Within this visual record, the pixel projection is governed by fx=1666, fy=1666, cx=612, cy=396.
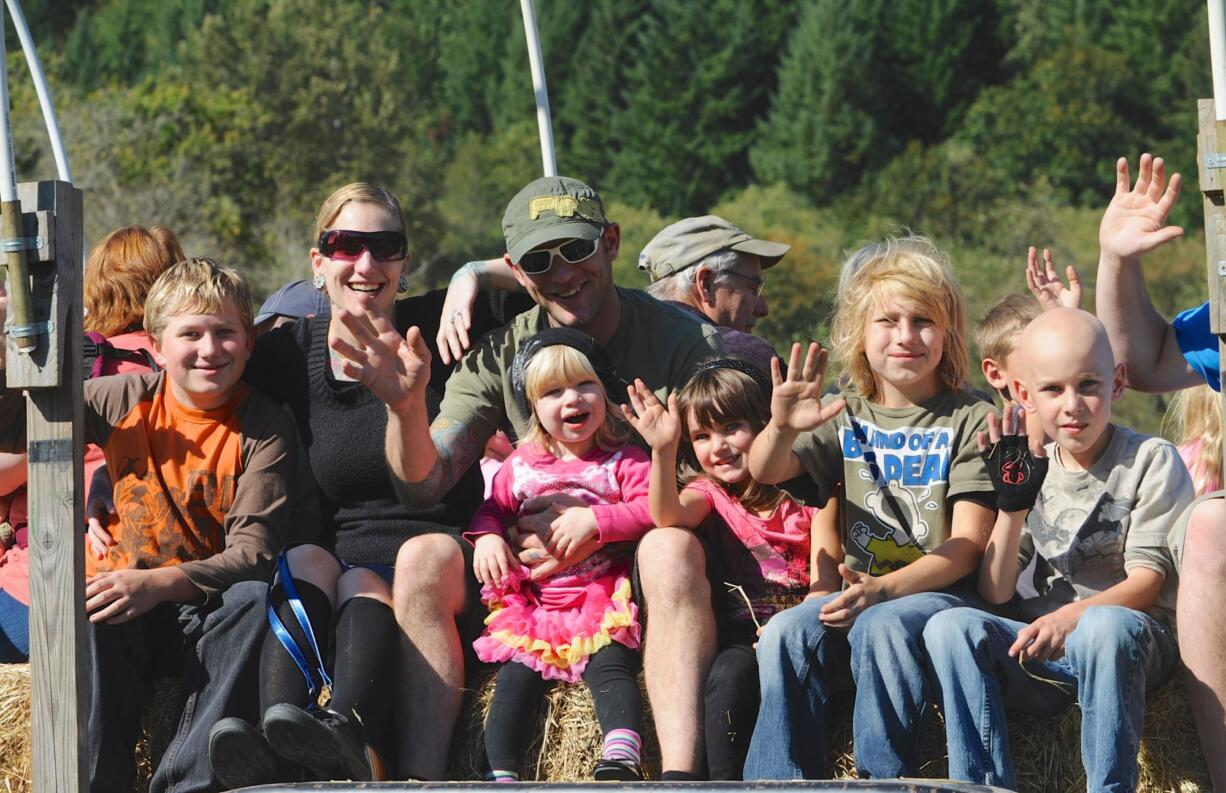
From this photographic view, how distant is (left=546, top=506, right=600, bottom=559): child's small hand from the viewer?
4641mm

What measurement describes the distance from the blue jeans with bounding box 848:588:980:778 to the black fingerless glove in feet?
1.27

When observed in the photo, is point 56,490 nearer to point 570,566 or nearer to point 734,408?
point 570,566

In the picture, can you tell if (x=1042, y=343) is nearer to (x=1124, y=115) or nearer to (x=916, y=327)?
(x=916, y=327)

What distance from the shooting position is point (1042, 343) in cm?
445

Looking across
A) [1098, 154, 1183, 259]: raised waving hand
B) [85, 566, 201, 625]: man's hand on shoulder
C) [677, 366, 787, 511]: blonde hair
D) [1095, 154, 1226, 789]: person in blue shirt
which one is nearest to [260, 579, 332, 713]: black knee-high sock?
[85, 566, 201, 625]: man's hand on shoulder

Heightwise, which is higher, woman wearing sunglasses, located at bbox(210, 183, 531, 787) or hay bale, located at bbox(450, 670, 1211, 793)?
woman wearing sunglasses, located at bbox(210, 183, 531, 787)

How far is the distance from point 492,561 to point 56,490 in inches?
46.0

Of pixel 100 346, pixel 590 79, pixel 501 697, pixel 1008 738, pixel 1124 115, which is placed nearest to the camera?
pixel 1008 738

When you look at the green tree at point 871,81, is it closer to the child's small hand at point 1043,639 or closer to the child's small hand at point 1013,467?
the child's small hand at point 1013,467

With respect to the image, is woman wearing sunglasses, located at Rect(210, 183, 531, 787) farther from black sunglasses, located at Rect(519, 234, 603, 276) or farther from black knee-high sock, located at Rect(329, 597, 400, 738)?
black sunglasses, located at Rect(519, 234, 603, 276)

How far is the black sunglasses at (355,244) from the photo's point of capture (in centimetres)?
521

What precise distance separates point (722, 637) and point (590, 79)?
195ft

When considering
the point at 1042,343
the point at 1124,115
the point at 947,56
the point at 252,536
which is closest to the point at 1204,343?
the point at 1042,343

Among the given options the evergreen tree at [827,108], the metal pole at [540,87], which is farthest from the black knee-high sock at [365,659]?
the evergreen tree at [827,108]
